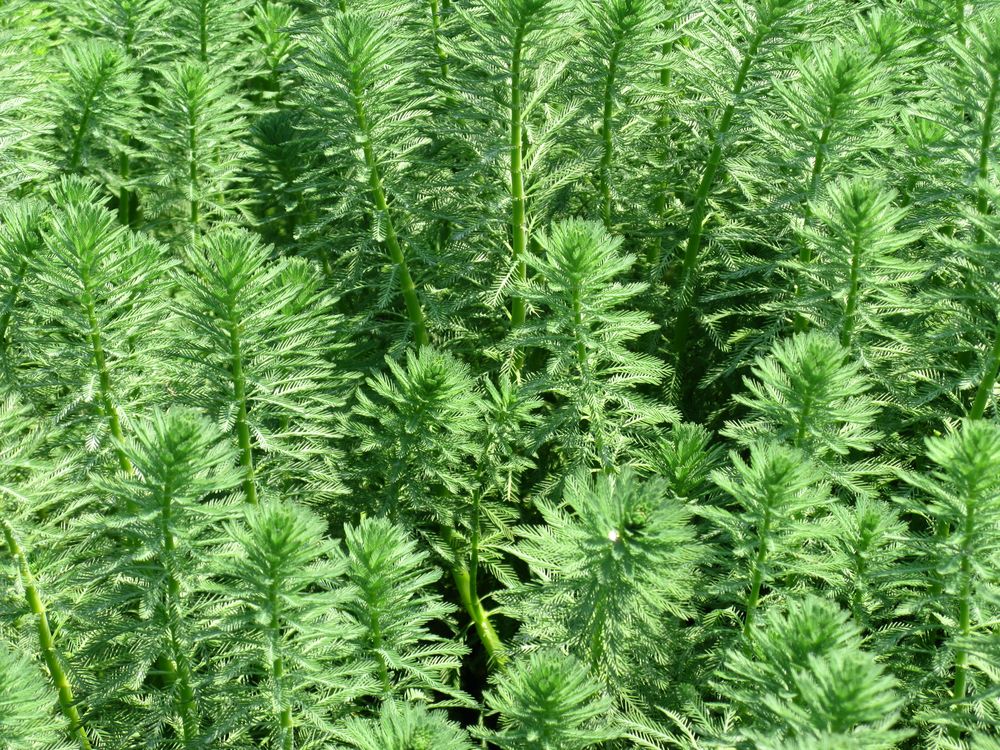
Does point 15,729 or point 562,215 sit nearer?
point 15,729

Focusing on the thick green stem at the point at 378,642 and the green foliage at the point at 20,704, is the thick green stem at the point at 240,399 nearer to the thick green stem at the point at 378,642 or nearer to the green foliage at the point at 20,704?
the thick green stem at the point at 378,642

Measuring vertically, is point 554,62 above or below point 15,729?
above

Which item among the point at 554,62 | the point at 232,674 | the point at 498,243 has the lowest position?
the point at 232,674

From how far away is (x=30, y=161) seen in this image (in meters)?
2.63

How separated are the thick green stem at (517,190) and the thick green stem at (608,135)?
22 centimetres

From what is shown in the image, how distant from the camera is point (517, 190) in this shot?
2668 mm

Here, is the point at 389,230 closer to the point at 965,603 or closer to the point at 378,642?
the point at 378,642

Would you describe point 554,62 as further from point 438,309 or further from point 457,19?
point 438,309

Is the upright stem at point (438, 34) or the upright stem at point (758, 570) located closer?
the upright stem at point (758, 570)

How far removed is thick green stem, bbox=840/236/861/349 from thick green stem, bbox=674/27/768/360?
1.79 feet

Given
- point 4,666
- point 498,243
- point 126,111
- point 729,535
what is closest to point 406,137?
point 498,243

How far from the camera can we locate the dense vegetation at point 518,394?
6.35 ft

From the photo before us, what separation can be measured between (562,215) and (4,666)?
174 centimetres

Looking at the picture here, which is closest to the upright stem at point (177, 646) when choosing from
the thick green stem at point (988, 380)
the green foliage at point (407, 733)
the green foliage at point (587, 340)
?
the green foliage at point (407, 733)
